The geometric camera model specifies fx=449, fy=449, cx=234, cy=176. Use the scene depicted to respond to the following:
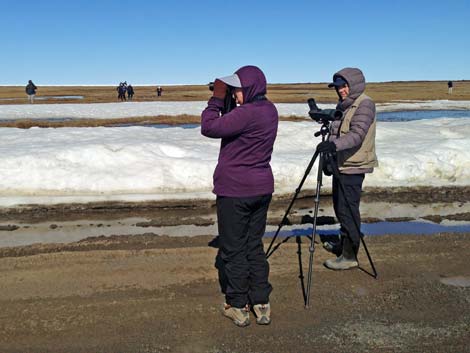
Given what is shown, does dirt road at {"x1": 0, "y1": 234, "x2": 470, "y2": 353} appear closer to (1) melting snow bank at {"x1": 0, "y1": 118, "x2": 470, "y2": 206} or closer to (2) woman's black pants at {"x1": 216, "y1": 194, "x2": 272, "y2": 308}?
(2) woman's black pants at {"x1": 216, "y1": 194, "x2": 272, "y2": 308}

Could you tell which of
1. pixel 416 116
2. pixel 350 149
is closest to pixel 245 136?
pixel 350 149

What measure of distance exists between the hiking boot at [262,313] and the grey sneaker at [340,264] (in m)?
1.38

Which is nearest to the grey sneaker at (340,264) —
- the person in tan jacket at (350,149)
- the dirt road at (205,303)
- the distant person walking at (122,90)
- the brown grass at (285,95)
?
the person in tan jacket at (350,149)

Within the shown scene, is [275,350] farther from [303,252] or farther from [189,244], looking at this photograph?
[189,244]

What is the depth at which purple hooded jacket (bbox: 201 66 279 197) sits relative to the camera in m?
3.63

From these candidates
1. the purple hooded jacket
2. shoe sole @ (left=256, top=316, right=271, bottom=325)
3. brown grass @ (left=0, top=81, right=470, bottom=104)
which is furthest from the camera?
brown grass @ (left=0, top=81, right=470, bottom=104)

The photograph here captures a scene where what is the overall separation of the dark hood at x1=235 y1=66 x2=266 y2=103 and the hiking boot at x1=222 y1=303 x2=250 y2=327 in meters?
1.85

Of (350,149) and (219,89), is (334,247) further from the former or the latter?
(219,89)

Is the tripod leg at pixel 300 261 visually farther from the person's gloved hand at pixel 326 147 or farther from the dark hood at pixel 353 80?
the dark hood at pixel 353 80

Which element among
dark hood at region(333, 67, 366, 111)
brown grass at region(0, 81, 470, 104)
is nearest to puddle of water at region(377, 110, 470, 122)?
brown grass at region(0, 81, 470, 104)

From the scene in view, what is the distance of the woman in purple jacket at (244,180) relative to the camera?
3.66m

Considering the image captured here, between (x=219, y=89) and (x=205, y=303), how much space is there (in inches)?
81.4

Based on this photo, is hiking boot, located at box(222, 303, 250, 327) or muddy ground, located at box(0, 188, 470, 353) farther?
hiking boot, located at box(222, 303, 250, 327)

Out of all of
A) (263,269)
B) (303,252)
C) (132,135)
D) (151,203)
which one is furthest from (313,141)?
(263,269)
